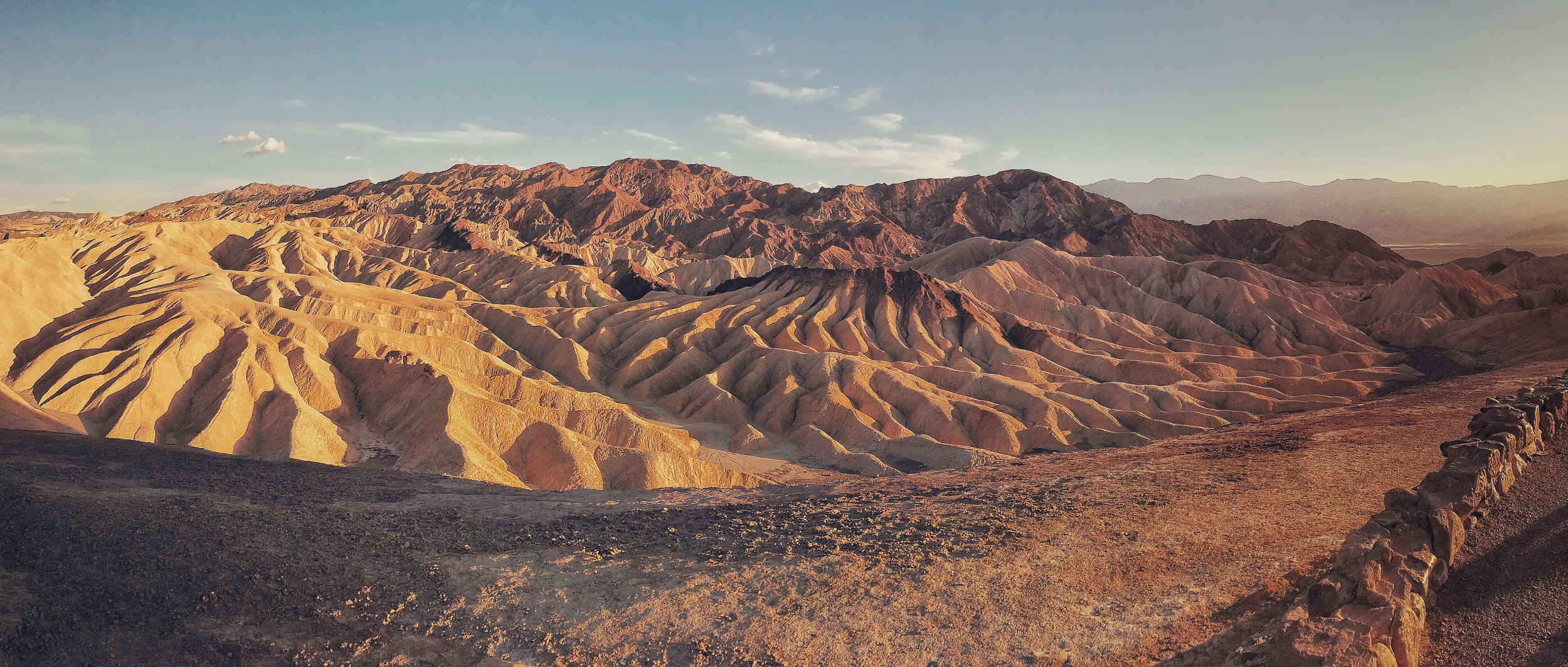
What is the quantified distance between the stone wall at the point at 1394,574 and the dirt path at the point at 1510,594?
271mm

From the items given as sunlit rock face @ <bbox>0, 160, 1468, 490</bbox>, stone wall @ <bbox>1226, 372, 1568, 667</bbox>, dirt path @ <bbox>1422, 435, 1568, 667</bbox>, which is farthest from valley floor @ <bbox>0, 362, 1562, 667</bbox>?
sunlit rock face @ <bbox>0, 160, 1468, 490</bbox>

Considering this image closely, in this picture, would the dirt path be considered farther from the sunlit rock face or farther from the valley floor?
the sunlit rock face

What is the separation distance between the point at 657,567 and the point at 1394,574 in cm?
1364

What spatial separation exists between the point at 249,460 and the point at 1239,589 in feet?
103

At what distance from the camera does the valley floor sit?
1338 centimetres

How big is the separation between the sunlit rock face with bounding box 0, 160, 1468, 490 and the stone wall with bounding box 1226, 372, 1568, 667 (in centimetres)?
3358

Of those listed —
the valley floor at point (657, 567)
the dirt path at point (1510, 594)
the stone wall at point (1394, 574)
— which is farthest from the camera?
the valley floor at point (657, 567)

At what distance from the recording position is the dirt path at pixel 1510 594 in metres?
10.3

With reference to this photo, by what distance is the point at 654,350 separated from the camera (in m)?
78.9

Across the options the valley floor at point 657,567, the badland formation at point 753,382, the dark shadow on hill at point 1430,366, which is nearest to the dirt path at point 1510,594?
the valley floor at point 657,567

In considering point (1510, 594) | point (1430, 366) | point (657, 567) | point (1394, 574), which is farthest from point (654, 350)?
point (1430, 366)

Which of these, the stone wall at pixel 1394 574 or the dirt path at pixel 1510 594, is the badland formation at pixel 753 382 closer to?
the stone wall at pixel 1394 574

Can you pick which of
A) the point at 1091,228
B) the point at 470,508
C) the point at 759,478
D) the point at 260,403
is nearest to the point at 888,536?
the point at 470,508

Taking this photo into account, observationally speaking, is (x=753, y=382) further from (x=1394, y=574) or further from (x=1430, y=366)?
(x=1430, y=366)
